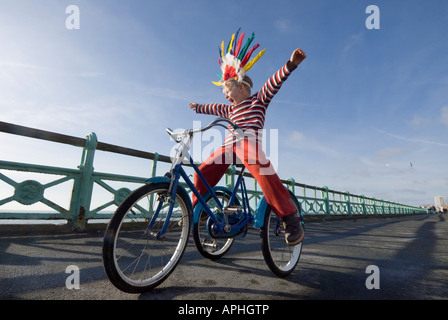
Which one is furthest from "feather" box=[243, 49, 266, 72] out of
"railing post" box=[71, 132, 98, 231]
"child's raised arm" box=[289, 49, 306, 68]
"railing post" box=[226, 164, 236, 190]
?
"railing post" box=[226, 164, 236, 190]

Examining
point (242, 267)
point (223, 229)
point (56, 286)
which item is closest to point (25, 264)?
point (56, 286)

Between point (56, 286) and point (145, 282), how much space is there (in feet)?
2.01

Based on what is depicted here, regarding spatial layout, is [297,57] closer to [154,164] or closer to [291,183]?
[154,164]

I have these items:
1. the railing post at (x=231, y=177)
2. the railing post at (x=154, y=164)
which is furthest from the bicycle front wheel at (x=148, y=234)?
the railing post at (x=231, y=177)

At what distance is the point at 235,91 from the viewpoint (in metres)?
2.61

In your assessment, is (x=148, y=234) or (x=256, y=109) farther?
(x=256, y=109)

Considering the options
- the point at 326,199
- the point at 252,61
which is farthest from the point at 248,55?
the point at 326,199

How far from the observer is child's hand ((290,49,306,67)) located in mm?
2070

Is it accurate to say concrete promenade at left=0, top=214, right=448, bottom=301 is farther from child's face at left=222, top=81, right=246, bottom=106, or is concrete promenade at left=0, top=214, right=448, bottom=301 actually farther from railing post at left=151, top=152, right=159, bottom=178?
railing post at left=151, top=152, right=159, bottom=178

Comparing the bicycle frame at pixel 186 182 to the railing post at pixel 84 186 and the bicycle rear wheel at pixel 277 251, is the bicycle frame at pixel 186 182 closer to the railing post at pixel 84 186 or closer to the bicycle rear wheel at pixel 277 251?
the bicycle rear wheel at pixel 277 251

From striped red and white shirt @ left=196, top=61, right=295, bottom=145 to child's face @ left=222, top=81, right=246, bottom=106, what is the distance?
0.28ft

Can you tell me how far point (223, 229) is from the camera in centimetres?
222

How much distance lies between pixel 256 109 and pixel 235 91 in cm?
36
